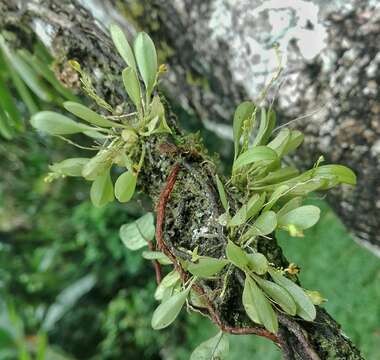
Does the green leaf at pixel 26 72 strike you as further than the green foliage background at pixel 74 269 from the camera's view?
No

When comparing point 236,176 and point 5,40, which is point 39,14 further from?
point 236,176

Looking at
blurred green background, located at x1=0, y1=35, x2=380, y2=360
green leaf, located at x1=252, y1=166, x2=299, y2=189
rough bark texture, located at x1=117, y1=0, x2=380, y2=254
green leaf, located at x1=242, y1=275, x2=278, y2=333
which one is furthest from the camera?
blurred green background, located at x1=0, y1=35, x2=380, y2=360

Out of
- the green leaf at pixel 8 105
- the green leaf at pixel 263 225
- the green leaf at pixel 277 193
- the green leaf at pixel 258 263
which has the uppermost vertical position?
the green leaf at pixel 8 105

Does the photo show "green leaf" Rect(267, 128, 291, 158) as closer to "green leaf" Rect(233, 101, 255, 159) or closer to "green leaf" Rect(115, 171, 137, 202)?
"green leaf" Rect(233, 101, 255, 159)

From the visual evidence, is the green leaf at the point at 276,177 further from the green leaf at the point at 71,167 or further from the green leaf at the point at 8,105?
the green leaf at the point at 8,105

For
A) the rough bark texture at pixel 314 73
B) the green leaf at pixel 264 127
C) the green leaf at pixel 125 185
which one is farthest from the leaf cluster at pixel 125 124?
the rough bark texture at pixel 314 73

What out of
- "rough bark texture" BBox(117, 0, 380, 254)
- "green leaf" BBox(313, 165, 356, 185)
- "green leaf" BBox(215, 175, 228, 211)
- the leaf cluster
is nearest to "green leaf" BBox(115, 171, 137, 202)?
the leaf cluster

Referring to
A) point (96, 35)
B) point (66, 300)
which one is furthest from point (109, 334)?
point (96, 35)

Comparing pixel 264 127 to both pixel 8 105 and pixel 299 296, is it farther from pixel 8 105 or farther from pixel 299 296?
pixel 8 105
